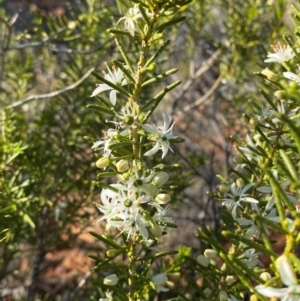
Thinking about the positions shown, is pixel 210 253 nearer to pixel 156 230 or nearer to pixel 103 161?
pixel 156 230

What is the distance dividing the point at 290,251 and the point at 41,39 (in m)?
1.80

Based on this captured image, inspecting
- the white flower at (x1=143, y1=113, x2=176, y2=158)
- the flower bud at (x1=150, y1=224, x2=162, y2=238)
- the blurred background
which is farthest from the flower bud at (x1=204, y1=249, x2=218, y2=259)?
the blurred background

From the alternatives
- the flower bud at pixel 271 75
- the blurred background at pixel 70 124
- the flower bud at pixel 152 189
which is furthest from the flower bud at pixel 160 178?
the blurred background at pixel 70 124

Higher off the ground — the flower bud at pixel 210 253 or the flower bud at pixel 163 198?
the flower bud at pixel 163 198

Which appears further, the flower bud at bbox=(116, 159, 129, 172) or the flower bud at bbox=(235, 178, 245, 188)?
the flower bud at bbox=(235, 178, 245, 188)

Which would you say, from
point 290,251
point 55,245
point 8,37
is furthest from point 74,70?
point 290,251

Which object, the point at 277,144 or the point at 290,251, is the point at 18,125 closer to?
the point at 277,144

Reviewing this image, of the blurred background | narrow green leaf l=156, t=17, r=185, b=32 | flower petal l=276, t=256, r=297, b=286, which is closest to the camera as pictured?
flower petal l=276, t=256, r=297, b=286

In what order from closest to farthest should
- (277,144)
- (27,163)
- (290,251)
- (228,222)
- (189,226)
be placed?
(290,251) → (277,144) → (228,222) → (27,163) → (189,226)

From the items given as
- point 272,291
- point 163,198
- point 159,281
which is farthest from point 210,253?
point 272,291

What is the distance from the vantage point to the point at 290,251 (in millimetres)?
919

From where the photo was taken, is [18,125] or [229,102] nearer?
[18,125]

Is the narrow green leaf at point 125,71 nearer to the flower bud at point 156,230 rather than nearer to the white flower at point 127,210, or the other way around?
the white flower at point 127,210

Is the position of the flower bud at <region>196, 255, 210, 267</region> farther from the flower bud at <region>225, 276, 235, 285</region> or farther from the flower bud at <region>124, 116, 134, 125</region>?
the flower bud at <region>124, 116, 134, 125</region>
